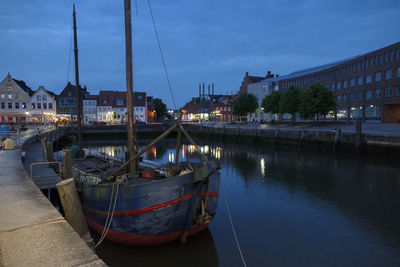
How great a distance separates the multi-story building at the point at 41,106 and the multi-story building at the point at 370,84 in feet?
212

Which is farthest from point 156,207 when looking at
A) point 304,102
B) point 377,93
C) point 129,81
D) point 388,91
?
point 377,93

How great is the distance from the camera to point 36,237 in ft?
13.6

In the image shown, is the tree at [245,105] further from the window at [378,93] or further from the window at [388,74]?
the window at [388,74]

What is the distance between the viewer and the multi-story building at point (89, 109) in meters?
68.8

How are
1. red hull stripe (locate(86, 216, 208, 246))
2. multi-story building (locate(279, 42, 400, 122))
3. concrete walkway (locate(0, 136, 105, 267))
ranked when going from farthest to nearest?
multi-story building (locate(279, 42, 400, 122))
red hull stripe (locate(86, 216, 208, 246))
concrete walkway (locate(0, 136, 105, 267))

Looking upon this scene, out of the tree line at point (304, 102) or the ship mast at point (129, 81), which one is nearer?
the ship mast at point (129, 81)

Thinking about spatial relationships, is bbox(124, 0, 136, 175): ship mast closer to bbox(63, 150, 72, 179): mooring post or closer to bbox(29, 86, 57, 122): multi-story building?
bbox(63, 150, 72, 179): mooring post

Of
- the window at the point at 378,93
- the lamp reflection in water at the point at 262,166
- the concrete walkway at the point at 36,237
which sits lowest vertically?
the lamp reflection in water at the point at 262,166

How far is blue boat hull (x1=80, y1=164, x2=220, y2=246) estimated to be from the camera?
6.81 metres

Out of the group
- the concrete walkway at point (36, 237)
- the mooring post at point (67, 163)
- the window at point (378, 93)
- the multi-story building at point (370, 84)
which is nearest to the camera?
the concrete walkway at point (36, 237)

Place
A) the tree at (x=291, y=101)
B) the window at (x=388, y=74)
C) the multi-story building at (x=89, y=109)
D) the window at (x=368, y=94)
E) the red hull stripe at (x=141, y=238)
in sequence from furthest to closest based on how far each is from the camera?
the multi-story building at (x=89, y=109) < the tree at (x=291, y=101) < the window at (x=368, y=94) < the window at (x=388, y=74) < the red hull stripe at (x=141, y=238)

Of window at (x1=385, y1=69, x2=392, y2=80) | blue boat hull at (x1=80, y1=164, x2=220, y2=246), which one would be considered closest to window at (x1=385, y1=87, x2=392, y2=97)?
window at (x1=385, y1=69, x2=392, y2=80)

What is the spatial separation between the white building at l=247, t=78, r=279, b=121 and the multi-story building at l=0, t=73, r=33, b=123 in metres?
60.1

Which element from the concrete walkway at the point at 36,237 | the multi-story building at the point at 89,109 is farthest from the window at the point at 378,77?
the multi-story building at the point at 89,109
